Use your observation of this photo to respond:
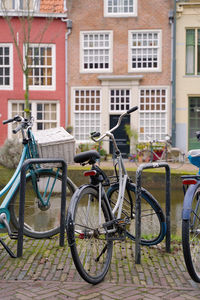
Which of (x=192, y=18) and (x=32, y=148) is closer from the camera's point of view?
(x=32, y=148)

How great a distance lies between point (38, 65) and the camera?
63.9 feet

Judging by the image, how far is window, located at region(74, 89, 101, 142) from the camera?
1923 cm

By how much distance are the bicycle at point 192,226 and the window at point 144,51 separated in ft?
52.6

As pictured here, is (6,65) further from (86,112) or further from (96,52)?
(86,112)

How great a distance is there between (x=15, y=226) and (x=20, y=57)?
49.6ft

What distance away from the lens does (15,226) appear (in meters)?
4.25

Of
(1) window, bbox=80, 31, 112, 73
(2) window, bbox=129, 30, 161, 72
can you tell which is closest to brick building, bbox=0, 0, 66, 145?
(1) window, bbox=80, 31, 112, 73

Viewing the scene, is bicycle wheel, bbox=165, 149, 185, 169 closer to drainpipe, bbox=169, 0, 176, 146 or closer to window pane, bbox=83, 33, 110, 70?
drainpipe, bbox=169, 0, 176, 146

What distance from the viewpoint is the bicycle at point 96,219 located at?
3059 millimetres

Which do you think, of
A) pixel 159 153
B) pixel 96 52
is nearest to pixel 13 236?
pixel 159 153

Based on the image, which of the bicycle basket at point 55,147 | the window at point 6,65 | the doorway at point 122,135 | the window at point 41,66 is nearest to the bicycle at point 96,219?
the bicycle basket at point 55,147

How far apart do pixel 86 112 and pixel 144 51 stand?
4.00 m

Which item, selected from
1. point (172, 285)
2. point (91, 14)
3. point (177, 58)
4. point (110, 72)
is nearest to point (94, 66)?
point (110, 72)

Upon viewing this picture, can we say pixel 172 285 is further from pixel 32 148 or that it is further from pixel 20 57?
pixel 20 57
